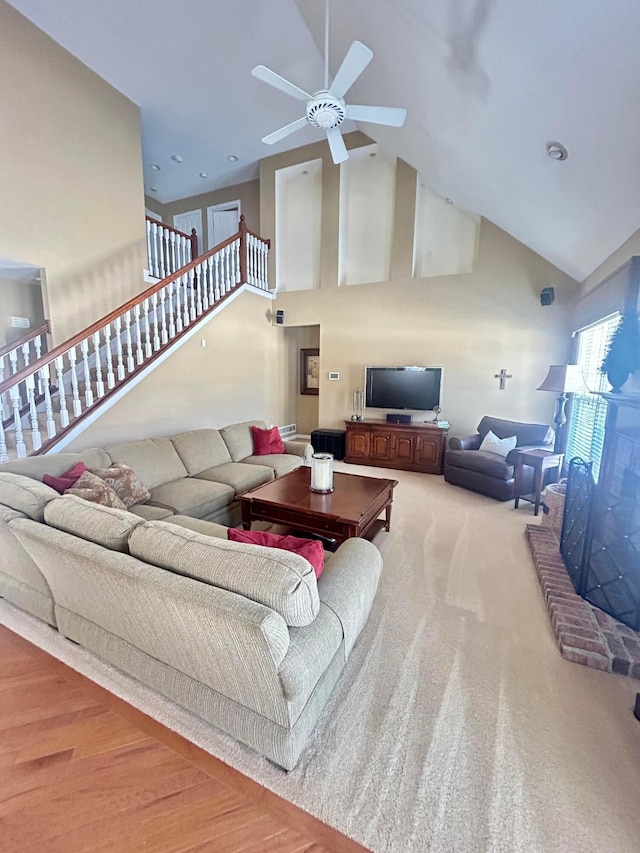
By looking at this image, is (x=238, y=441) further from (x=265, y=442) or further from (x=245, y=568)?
(x=245, y=568)

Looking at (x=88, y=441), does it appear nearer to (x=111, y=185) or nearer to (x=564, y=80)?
(x=111, y=185)

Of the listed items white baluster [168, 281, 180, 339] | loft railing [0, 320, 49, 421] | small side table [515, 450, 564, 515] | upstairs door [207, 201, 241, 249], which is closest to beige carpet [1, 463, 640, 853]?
small side table [515, 450, 564, 515]

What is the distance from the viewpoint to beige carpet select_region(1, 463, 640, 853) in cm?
121

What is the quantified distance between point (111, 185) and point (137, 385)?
2.87m

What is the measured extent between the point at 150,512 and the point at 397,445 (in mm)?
3839

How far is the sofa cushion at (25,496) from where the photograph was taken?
1.92 meters

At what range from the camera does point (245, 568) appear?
129 cm

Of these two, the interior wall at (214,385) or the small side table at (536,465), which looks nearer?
the small side table at (536,465)

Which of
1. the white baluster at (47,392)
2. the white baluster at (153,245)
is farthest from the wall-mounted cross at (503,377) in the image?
the white baluster at (47,392)

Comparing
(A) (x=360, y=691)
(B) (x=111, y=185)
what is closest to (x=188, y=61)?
(B) (x=111, y=185)

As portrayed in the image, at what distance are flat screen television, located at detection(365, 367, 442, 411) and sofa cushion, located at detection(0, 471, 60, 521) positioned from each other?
468 centimetres

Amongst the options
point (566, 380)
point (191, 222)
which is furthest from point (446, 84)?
point (191, 222)

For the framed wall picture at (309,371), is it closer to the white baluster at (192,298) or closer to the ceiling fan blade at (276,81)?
the white baluster at (192,298)

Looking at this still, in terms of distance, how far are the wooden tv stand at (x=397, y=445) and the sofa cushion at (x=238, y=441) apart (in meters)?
1.94
